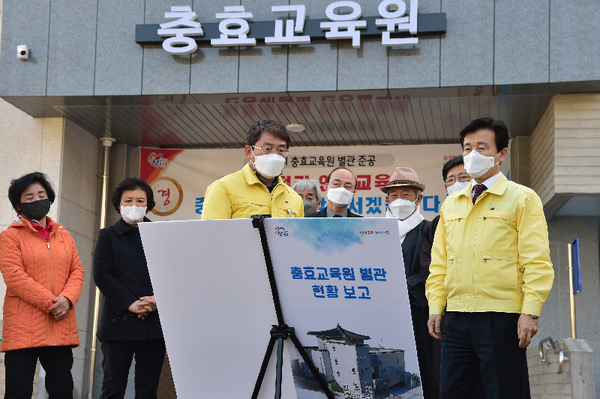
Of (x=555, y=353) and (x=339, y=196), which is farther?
(x=555, y=353)

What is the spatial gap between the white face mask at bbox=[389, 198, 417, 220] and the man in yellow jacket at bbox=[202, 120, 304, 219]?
1093mm

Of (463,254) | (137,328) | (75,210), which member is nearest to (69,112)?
(75,210)

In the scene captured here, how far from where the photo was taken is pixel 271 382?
8.60ft

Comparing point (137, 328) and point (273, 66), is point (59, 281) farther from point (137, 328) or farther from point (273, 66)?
point (273, 66)

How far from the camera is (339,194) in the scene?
4.77 m

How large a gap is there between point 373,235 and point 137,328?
7.73 ft

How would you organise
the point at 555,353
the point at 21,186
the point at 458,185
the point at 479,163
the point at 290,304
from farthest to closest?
the point at 555,353 < the point at 458,185 < the point at 21,186 < the point at 479,163 < the point at 290,304

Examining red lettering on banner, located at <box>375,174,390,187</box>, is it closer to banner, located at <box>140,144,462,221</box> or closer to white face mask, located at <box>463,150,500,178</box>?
banner, located at <box>140,144,462,221</box>

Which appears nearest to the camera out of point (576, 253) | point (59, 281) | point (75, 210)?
point (59, 281)

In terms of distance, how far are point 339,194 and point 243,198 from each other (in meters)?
1.48

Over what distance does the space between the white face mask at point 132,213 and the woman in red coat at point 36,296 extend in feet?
1.83

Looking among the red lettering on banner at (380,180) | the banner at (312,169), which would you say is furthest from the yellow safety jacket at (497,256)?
the red lettering on banner at (380,180)

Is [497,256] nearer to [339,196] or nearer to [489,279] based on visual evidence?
[489,279]

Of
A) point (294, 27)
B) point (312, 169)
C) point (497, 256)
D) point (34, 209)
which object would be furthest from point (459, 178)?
point (312, 169)
